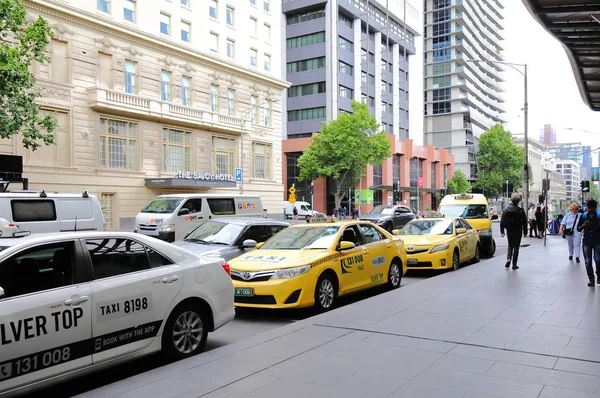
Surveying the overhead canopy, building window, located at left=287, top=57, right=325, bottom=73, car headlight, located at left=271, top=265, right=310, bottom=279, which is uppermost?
building window, located at left=287, top=57, right=325, bottom=73

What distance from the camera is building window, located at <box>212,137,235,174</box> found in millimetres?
39875

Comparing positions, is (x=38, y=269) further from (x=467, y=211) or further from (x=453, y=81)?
(x=453, y=81)

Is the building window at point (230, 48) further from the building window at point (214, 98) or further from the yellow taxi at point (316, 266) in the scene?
the yellow taxi at point (316, 266)

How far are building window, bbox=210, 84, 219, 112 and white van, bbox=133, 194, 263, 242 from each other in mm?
20505

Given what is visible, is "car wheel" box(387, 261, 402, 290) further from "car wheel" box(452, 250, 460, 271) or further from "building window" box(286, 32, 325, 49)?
"building window" box(286, 32, 325, 49)

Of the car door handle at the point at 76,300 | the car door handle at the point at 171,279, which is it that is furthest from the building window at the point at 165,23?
the car door handle at the point at 76,300

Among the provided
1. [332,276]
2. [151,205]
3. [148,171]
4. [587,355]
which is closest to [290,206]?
[148,171]

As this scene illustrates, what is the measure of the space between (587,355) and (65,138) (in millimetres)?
29683

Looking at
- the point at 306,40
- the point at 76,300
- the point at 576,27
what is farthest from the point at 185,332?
the point at 306,40

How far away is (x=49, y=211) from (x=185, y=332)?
28.8ft

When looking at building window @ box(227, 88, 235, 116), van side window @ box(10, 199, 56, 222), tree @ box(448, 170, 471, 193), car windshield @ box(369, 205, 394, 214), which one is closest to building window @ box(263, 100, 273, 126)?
building window @ box(227, 88, 235, 116)

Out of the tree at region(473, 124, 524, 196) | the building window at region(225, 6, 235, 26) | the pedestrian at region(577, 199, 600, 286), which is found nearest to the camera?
the pedestrian at region(577, 199, 600, 286)

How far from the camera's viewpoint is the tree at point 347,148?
51.4 meters

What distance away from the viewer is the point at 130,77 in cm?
3322
